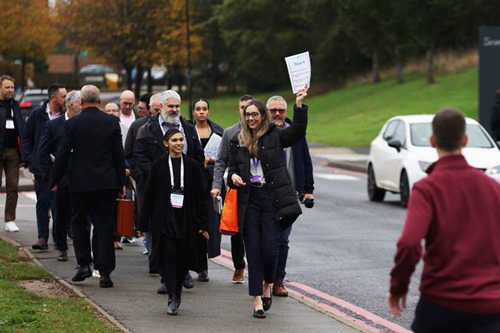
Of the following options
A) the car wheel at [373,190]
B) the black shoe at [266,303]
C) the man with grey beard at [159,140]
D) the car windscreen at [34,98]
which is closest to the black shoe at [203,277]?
the man with grey beard at [159,140]

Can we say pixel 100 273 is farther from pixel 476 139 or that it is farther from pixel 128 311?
pixel 476 139

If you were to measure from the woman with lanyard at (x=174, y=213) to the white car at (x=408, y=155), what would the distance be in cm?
1033

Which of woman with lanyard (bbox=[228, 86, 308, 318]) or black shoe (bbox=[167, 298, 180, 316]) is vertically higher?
woman with lanyard (bbox=[228, 86, 308, 318])

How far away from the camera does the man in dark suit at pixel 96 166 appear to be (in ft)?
37.6

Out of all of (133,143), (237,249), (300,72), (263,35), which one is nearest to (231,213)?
(300,72)

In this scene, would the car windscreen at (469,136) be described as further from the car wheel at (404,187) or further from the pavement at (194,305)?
the pavement at (194,305)

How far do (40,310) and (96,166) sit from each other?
83.7 inches

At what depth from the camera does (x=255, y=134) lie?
10.3 metres

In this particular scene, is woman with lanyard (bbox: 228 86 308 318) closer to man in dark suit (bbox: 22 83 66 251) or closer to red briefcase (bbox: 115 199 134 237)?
red briefcase (bbox: 115 199 134 237)

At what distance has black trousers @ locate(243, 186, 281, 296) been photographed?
33.5 feet

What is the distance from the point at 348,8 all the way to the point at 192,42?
1610cm

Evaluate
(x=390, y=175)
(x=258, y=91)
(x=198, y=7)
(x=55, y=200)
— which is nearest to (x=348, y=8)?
(x=258, y=91)

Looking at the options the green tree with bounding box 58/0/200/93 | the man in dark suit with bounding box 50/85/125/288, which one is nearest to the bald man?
the man in dark suit with bounding box 50/85/125/288

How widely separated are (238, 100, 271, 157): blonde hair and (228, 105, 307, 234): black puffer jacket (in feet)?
0.14
